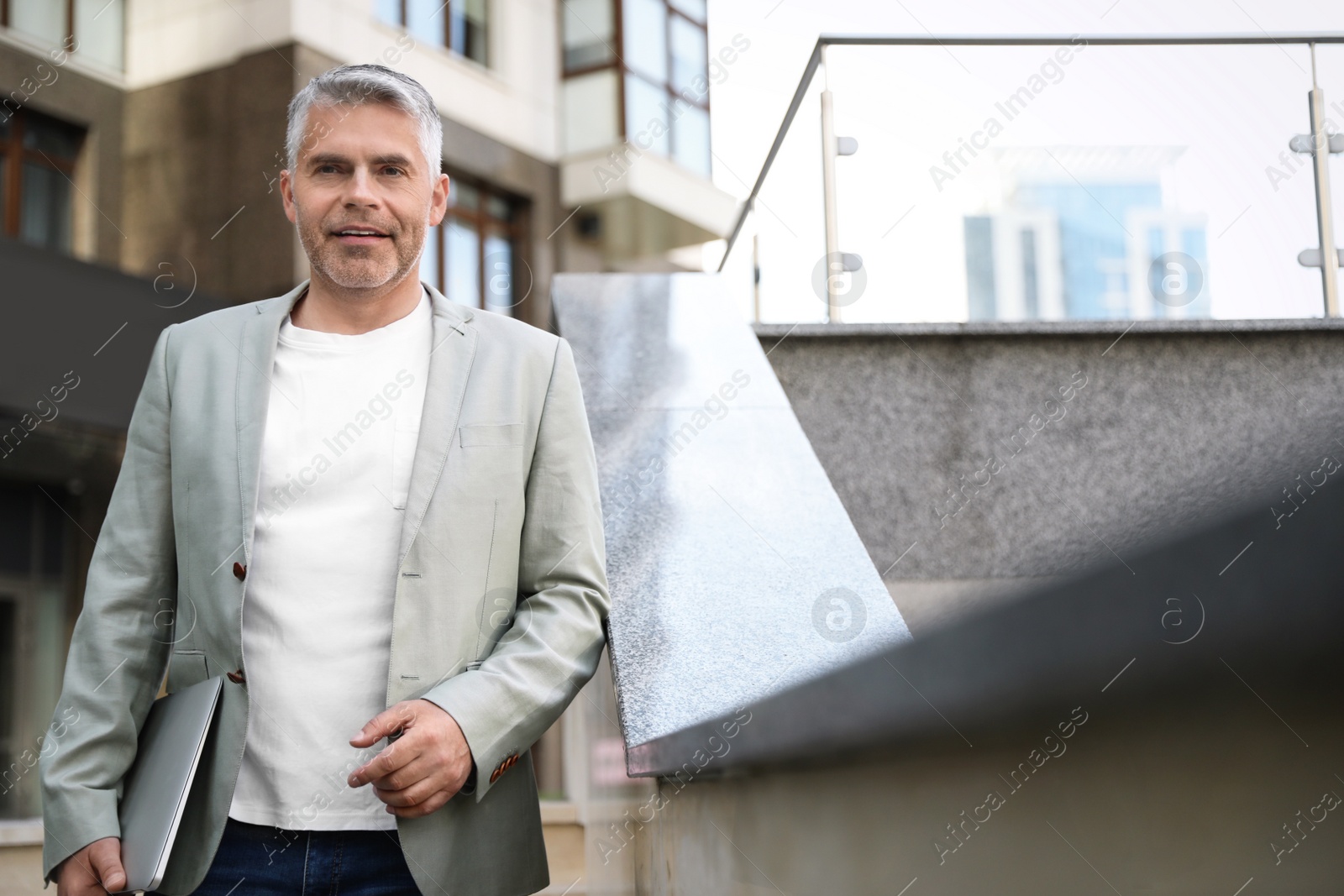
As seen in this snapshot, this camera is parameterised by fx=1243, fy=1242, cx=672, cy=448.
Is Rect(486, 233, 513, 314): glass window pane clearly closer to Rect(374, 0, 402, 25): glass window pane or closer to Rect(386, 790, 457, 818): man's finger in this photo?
Rect(374, 0, 402, 25): glass window pane

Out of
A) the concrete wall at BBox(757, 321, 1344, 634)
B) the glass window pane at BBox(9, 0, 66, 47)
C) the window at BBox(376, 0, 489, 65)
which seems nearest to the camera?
the concrete wall at BBox(757, 321, 1344, 634)

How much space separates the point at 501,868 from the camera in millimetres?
1789

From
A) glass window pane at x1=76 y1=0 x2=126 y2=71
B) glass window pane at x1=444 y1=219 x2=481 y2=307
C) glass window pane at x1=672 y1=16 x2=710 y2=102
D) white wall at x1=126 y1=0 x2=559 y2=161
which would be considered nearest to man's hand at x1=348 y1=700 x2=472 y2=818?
white wall at x1=126 y1=0 x2=559 y2=161

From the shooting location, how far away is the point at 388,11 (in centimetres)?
1320

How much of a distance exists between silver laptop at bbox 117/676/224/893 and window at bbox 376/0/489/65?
12332mm

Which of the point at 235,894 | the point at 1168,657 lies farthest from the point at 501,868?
the point at 1168,657

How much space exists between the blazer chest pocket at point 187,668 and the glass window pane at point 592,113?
1385cm

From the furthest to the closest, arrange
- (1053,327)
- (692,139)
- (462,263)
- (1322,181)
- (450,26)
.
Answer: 1. (692,139)
2. (450,26)
3. (462,263)
4. (1322,181)
5. (1053,327)

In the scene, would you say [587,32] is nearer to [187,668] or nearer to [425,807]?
[187,668]

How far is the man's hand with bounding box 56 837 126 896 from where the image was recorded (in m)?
1.75

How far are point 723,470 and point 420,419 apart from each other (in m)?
1.16

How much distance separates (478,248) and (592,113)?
2523 mm

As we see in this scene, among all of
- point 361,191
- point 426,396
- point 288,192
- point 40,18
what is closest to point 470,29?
point 40,18

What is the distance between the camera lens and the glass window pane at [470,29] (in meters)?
14.4
